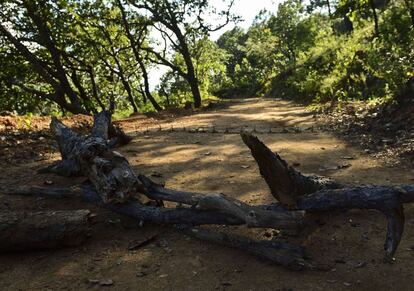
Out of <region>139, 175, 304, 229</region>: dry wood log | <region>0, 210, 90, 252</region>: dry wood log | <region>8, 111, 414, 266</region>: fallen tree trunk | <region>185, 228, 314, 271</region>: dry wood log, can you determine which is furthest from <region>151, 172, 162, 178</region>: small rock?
<region>185, 228, 314, 271</region>: dry wood log

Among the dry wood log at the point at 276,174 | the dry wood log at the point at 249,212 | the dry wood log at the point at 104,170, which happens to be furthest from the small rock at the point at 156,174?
the dry wood log at the point at 276,174

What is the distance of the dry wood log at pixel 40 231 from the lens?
411 cm

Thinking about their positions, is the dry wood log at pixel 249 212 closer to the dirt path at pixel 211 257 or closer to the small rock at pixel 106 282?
the dirt path at pixel 211 257

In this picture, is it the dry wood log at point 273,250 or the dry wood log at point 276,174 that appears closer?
the dry wood log at point 273,250

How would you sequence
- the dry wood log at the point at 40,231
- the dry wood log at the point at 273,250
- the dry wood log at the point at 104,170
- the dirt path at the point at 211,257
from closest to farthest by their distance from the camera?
the dirt path at the point at 211,257 < the dry wood log at the point at 273,250 < the dry wood log at the point at 40,231 < the dry wood log at the point at 104,170

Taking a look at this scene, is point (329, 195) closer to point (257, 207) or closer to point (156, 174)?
point (257, 207)

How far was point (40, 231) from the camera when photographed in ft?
13.6

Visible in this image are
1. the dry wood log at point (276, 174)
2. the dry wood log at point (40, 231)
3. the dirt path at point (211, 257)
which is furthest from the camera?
the dry wood log at point (40, 231)

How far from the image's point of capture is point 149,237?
438cm

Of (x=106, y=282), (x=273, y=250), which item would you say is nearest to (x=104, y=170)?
(x=106, y=282)

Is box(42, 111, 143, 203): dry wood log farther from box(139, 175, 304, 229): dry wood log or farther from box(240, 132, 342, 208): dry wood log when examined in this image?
box(240, 132, 342, 208): dry wood log

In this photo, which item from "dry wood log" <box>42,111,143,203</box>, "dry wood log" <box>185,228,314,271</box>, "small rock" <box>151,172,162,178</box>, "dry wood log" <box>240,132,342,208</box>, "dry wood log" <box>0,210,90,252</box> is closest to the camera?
"dry wood log" <box>185,228,314,271</box>

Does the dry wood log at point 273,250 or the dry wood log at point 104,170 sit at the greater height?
the dry wood log at point 104,170

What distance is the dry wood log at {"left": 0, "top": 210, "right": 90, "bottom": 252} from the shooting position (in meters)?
4.11
